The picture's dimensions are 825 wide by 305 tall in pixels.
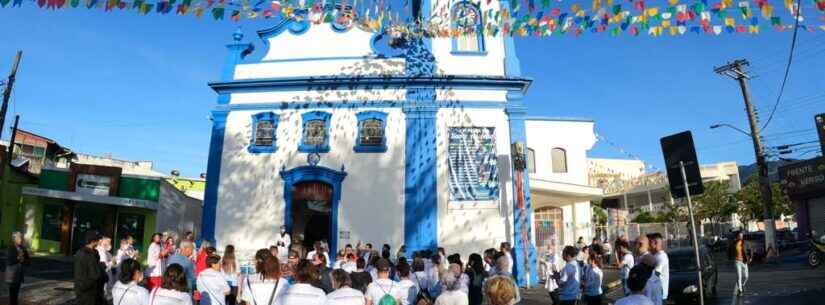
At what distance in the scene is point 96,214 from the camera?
74.4 ft

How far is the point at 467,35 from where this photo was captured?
1777cm

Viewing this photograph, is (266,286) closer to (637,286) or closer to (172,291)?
(172,291)

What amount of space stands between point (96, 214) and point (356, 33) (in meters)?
13.6

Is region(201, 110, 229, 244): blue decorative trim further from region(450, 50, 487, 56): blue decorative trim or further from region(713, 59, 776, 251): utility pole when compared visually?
region(713, 59, 776, 251): utility pole

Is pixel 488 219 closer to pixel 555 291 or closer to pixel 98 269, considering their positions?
pixel 555 291

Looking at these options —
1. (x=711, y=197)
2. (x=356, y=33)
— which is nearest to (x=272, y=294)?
(x=356, y=33)

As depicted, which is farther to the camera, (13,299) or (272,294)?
(13,299)

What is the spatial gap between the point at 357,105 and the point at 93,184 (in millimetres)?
12136

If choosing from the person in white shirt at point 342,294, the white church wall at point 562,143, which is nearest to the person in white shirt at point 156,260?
the person in white shirt at point 342,294

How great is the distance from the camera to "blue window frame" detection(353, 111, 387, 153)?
17125mm

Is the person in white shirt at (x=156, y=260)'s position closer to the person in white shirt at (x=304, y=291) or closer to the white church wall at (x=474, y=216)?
the person in white shirt at (x=304, y=291)

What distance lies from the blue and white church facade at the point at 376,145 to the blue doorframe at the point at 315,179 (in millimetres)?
33

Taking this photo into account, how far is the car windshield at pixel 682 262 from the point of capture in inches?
474

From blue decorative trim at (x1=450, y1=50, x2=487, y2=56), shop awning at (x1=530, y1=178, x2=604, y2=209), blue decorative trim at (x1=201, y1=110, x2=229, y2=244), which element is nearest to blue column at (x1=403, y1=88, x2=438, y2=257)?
blue decorative trim at (x1=450, y1=50, x2=487, y2=56)
